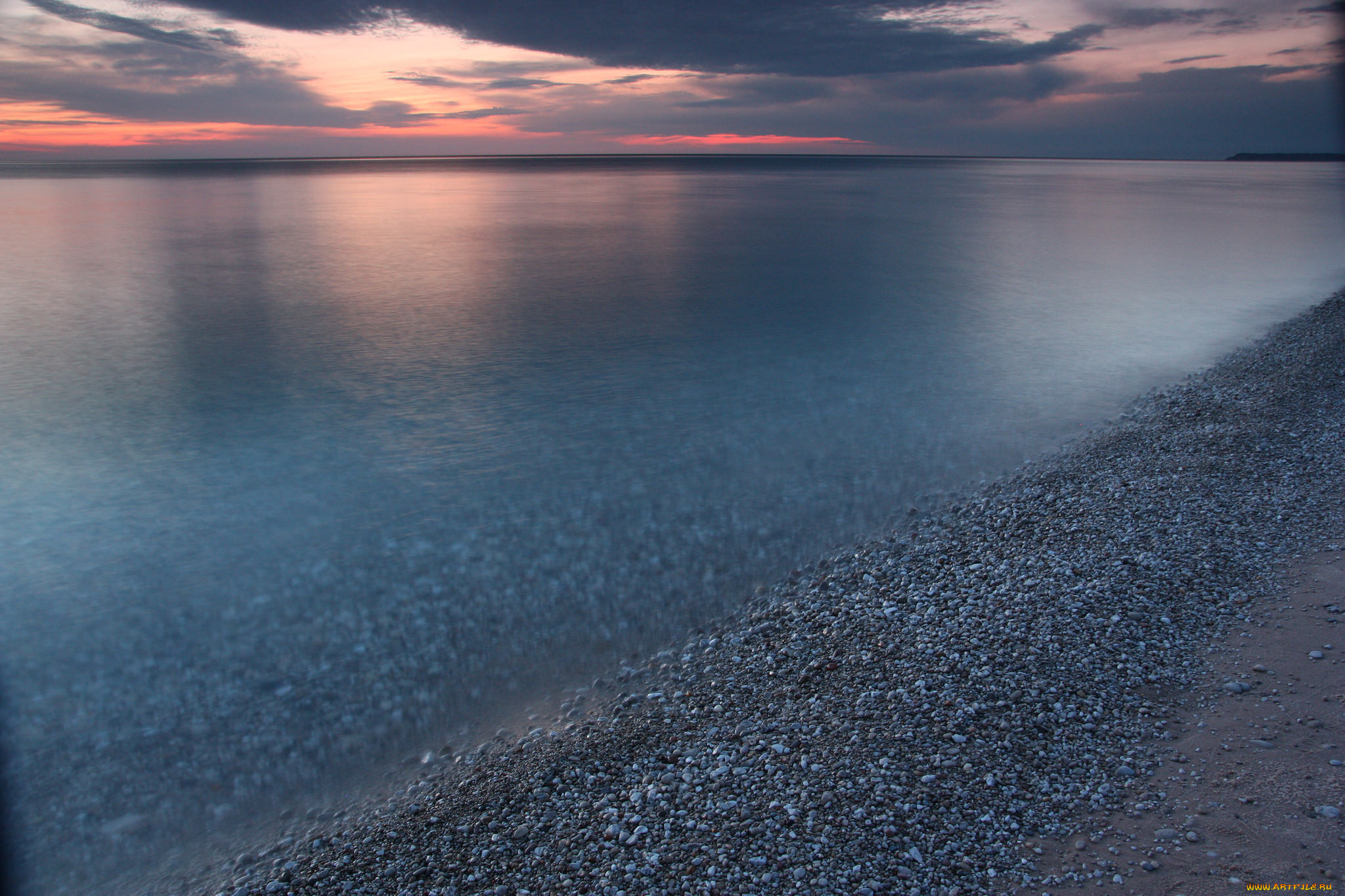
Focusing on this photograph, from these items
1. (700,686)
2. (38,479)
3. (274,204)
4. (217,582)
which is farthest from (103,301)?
(274,204)

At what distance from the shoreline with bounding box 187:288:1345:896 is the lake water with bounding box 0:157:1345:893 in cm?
49

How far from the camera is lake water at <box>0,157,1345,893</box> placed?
13.9ft

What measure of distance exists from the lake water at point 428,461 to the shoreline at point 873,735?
49cm

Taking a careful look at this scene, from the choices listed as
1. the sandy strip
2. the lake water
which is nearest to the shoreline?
the sandy strip

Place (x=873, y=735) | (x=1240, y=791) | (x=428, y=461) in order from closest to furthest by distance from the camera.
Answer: (x=1240, y=791)
(x=873, y=735)
(x=428, y=461)

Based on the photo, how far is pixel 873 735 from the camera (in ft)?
11.8

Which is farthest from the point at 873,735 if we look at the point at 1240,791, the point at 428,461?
the point at 428,461

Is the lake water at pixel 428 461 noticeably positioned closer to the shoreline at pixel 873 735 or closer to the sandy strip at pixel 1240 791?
the shoreline at pixel 873 735

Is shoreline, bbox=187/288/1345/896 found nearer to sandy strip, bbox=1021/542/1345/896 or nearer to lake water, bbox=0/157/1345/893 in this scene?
sandy strip, bbox=1021/542/1345/896

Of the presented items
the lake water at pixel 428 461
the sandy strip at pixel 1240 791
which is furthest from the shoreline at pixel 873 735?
the lake water at pixel 428 461

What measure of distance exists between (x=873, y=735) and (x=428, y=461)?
557cm

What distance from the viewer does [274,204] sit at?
43.7 meters

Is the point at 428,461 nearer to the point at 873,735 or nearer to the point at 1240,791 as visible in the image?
the point at 873,735

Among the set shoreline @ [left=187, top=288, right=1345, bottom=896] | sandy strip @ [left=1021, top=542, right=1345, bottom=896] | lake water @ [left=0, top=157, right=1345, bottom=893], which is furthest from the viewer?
lake water @ [left=0, top=157, right=1345, bottom=893]
